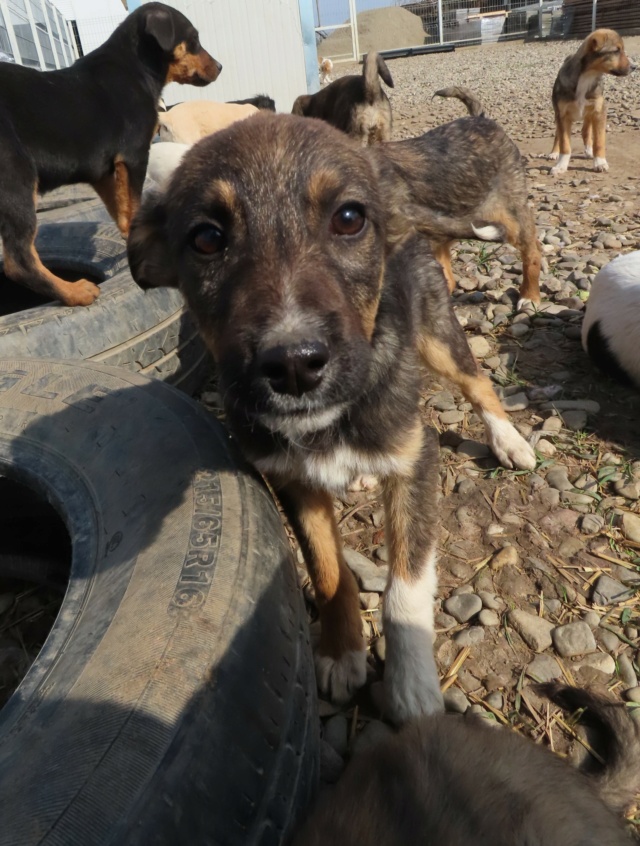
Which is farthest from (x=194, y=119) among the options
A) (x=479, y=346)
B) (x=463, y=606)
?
(x=463, y=606)

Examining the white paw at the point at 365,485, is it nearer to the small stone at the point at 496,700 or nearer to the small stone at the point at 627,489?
the small stone at the point at 627,489

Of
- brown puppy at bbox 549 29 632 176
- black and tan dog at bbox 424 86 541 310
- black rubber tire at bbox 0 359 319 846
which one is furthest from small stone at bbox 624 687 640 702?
brown puppy at bbox 549 29 632 176

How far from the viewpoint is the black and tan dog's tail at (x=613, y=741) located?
70.2 inches

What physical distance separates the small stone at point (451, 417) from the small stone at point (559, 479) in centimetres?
68

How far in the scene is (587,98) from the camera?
29.9 ft

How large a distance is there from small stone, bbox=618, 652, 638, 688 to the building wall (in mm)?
14590

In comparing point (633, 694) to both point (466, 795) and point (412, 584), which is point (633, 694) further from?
point (466, 795)

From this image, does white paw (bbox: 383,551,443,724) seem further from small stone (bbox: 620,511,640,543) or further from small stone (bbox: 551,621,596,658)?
small stone (bbox: 620,511,640,543)

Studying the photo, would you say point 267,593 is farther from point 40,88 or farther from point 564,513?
point 40,88

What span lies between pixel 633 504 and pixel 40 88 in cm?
493

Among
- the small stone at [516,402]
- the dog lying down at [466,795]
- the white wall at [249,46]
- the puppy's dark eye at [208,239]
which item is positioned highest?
the white wall at [249,46]

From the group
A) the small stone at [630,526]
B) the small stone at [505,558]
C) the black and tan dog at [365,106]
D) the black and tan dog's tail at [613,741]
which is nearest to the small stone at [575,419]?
the small stone at [630,526]

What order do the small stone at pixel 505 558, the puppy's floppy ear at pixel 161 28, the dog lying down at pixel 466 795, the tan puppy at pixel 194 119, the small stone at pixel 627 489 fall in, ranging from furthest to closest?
the tan puppy at pixel 194 119 < the puppy's floppy ear at pixel 161 28 < the small stone at pixel 627 489 < the small stone at pixel 505 558 < the dog lying down at pixel 466 795

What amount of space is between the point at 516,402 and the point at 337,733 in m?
2.29
